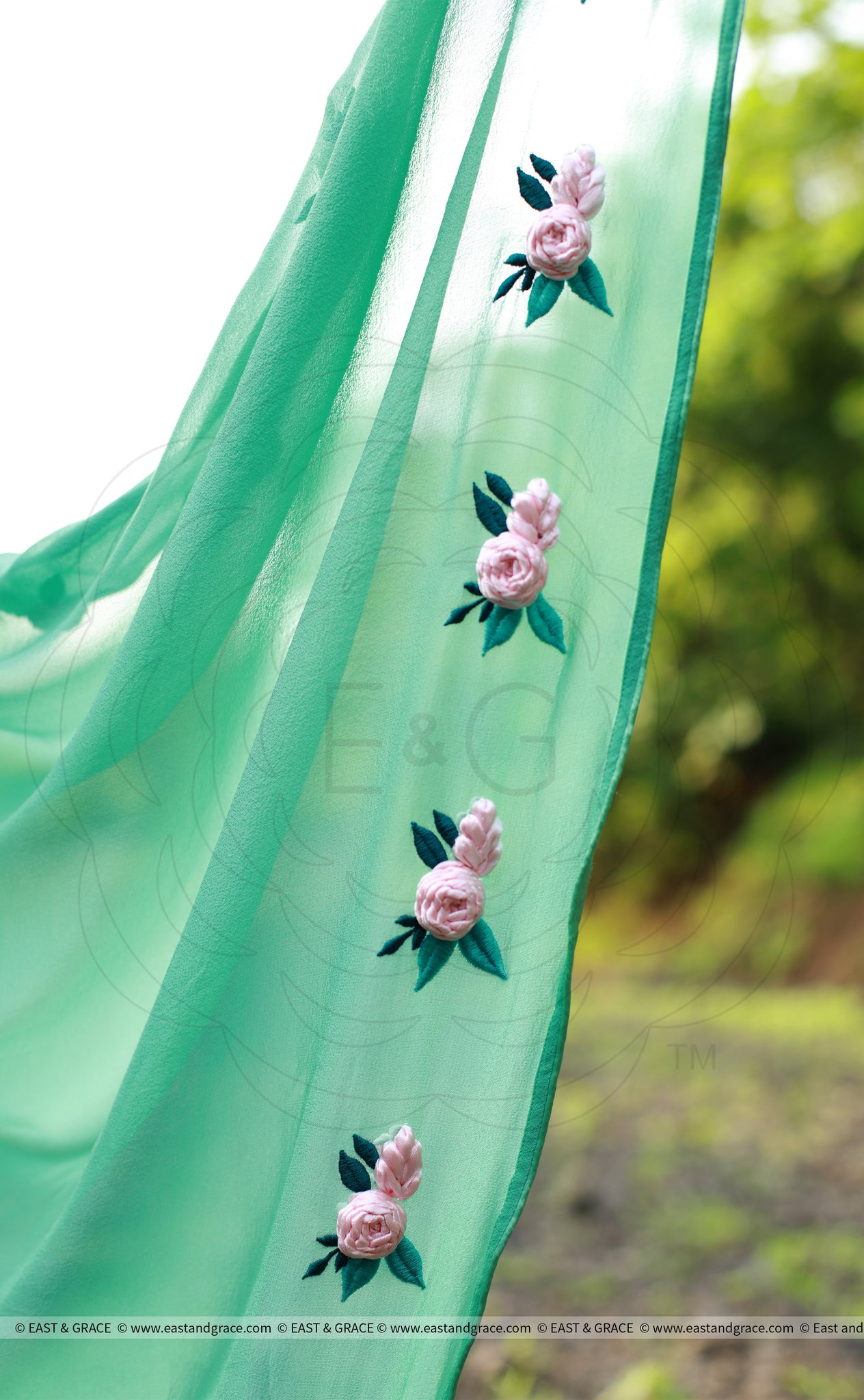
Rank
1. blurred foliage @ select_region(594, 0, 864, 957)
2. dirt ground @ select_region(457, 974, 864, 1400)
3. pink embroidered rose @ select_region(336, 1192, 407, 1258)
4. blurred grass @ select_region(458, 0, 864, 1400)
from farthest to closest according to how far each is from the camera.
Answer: blurred foliage @ select_region(594, 0, 864, 957) → blurred grass @ select_region(458, 0, 864, 1400) → dirt ground @ select_region(457, 974, 864, 1400) → pink embroidered rose @ select_region(336, 1192, 407, 1258)

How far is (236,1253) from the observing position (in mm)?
810

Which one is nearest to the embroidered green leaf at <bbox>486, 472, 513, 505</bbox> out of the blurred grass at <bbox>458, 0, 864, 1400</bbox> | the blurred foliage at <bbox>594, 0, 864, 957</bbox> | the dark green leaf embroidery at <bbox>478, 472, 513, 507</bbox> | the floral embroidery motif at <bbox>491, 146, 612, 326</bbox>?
the dark green leaf embroidery at <bbox>478, 472, 513, 507</bbox>

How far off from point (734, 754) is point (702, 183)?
5.44 metres

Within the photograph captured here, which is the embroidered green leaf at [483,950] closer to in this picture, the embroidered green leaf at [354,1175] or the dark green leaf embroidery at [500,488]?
the embroidered green leaf at [354,1175]

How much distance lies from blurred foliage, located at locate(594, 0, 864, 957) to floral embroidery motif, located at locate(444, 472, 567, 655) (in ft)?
13.7

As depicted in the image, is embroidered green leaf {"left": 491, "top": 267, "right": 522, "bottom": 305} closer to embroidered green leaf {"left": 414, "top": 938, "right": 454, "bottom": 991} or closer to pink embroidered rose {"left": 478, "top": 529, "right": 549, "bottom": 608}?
pink embroidered rose {"left": 478, "top": 529, "right": 549, "bottom": 608}

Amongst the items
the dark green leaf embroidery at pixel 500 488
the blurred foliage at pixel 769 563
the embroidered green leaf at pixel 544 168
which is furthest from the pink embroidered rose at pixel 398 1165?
the blurred foliage at pixel 769 563

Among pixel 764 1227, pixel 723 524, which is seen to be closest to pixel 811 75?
pixel 723 524

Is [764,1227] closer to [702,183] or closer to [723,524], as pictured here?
[702,183]

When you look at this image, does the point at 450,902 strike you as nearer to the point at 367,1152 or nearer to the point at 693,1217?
the point at 367,1152

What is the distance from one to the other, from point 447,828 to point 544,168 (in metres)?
0.50

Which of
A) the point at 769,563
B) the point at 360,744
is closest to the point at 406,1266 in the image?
the point at 360,744

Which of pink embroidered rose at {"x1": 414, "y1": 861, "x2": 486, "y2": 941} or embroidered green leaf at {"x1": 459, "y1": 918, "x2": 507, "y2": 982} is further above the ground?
pink embroidered rose at {"x1": 414, "y1": 861, "x2": 486, "y2": 941}

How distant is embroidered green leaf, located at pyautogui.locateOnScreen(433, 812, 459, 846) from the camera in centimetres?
83
